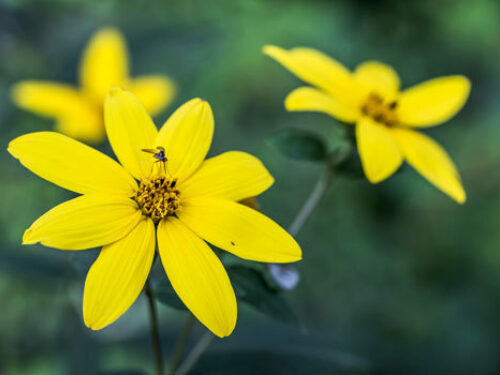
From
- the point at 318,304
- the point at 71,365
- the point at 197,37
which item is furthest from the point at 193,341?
the point at 197,37

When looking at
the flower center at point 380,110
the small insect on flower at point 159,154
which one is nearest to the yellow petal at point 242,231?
the small insect on flower at point 159,154

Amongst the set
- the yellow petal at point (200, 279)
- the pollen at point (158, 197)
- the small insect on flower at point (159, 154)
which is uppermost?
the small insect on flower at point (159, 154)

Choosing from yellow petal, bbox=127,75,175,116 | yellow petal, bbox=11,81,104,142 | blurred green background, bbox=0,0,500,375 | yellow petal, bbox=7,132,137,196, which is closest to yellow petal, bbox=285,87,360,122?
yellow petal, bbox=7,132,137,196

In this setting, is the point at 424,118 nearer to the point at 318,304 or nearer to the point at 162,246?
the point at 162,246

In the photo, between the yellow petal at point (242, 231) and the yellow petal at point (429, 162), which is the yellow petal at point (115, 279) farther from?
the yellow petal at point (429, 162)

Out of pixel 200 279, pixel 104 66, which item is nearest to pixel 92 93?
pixel 104 66

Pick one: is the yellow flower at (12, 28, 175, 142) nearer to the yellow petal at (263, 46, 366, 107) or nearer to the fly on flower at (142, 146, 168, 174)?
the yellow petal at (263, 46, 366, 107)
